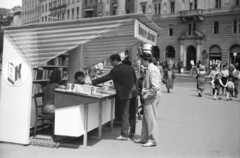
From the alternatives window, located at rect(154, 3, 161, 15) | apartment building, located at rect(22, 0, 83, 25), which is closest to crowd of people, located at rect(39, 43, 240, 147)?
→ window, located at rect(154, 3, 161, 15)

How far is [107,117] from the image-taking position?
762cm

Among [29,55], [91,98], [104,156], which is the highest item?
[29,55]

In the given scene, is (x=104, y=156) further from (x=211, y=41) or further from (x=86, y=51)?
(x=211, y=41)

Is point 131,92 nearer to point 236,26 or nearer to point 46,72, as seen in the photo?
point 46,72

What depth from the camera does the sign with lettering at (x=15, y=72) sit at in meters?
6.12

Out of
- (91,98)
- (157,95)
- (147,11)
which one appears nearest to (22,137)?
(91,98)

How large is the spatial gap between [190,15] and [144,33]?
37.8 meters

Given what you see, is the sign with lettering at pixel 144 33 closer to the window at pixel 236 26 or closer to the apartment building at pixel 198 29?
the window at pixel 236 26

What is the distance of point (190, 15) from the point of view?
141 ft

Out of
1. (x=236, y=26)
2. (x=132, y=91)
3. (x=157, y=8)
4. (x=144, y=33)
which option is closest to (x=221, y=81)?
(x=144, y=33)

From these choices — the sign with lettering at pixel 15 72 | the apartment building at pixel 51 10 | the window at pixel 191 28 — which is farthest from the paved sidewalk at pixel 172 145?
the apartment building at pixel 51 10

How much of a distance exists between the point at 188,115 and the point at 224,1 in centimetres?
3322

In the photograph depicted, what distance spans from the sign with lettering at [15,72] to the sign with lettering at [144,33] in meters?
2.39

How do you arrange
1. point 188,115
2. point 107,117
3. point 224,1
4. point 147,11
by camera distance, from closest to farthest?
point 107,117
point 188,115
point 224,1
point 147,11
